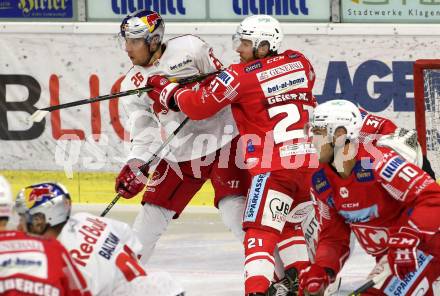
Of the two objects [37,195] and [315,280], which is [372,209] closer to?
[315,280]

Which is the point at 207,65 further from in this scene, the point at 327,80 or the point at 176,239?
the point at 327,80

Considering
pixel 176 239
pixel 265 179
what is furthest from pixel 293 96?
pixel 176 239

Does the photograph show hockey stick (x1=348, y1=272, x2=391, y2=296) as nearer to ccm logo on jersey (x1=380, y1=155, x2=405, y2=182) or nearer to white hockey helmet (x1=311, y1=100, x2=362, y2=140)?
ccm logo on jersey (x1=380, y1=155, x2=405, y2=182)

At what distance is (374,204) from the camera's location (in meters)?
5.72

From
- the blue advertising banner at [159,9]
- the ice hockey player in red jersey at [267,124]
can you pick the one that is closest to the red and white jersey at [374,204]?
the ice hockey player in red jersey at [267,124]

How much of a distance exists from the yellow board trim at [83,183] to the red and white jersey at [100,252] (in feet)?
13.8

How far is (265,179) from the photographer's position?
21.5 feet

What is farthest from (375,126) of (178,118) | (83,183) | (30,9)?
(30,9)

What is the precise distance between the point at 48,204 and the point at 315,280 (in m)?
1.17

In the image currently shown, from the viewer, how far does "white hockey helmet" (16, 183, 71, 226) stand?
505 centimetres

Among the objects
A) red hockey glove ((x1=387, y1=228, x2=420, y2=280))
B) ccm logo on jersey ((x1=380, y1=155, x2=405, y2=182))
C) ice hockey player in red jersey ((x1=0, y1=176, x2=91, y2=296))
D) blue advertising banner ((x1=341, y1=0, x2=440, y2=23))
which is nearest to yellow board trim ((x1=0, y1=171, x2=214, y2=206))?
A: blue advertising banner ((x1=341, y1=0, x2=440, y2=23))

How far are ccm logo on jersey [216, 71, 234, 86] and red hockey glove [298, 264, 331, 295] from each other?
114 centimetres

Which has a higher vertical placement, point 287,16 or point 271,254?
point 287,16

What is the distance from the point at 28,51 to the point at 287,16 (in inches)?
63.6
